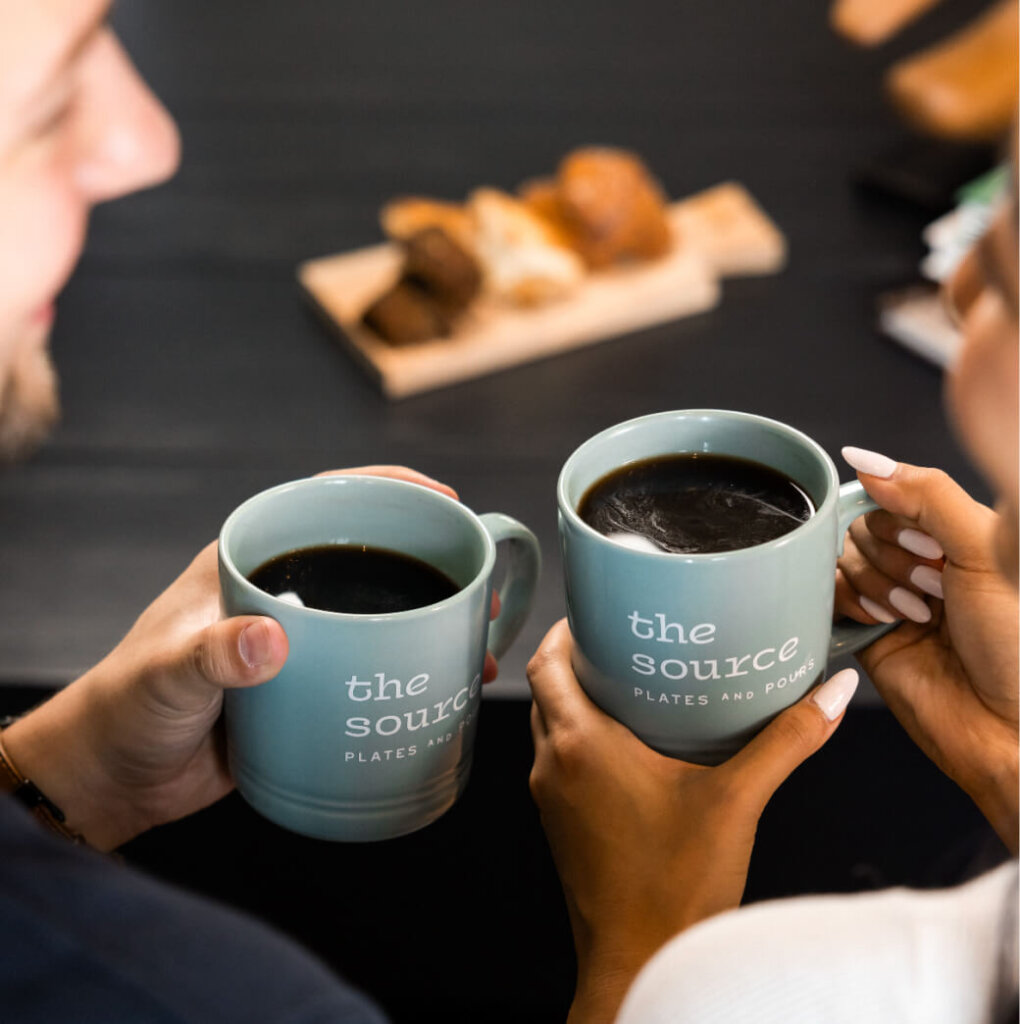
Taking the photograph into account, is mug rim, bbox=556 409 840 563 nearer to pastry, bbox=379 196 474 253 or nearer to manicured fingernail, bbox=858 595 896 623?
manicured fingernail, bbox=858 595 896 623

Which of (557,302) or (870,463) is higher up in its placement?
(870,463)

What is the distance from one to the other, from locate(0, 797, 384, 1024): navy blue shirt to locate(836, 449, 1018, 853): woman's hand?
1.06 ft

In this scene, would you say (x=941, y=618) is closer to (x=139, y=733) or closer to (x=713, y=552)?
(x=713, y=552)

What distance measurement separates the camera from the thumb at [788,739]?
20.5 inches

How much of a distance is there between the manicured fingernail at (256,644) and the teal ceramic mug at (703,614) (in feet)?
0.40

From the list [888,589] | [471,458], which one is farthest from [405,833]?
[471,458]

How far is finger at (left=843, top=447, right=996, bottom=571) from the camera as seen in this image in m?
0.60

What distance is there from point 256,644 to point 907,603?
325 mm

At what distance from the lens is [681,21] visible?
5.82 ft

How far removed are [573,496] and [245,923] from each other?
0.21m

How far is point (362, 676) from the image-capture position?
0.51m

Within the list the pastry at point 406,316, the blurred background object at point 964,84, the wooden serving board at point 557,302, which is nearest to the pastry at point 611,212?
the wooden serving board at point 557,302

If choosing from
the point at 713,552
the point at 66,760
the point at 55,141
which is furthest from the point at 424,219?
the point at 55,141

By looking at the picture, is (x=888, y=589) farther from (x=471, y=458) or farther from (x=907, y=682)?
(x=471, y=458)
